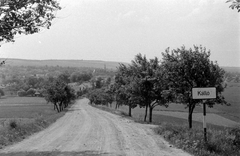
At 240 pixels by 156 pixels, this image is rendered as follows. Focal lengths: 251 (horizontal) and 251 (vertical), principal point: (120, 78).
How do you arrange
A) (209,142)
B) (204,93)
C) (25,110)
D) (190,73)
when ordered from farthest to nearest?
(25,110)
(190,73)
(204,93)
(209,142)

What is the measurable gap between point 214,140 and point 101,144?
17.3ft

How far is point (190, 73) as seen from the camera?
18172 mm

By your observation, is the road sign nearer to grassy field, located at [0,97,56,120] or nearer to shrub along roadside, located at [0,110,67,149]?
shrub along roadside, located at [0,110,67,149]

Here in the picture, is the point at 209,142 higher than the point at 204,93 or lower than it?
lower

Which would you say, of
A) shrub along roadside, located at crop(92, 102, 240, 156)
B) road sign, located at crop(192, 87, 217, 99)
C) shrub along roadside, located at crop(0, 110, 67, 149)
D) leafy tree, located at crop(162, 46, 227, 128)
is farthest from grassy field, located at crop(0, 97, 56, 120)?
road sign, located at crop(192, 87, 217, 99)

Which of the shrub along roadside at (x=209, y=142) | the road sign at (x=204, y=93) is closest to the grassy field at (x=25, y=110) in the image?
the shrub along roadside at (x=209, y=142)

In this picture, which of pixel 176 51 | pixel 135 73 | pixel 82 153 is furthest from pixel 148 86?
pixel 82 153

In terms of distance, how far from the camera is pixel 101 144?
12.4 m

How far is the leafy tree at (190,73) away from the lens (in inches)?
715

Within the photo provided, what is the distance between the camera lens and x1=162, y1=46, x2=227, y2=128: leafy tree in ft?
59.6

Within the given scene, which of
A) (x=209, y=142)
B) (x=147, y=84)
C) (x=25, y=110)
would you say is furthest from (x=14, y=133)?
(x=25, y=110)

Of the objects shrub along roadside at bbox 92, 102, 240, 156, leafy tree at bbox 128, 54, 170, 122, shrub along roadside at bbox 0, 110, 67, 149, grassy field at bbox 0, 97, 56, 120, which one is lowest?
grassy field at bbox 0, 97, 56, 120

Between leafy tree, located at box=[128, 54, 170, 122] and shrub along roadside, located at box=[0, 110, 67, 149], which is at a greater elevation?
leafy tree, located at box=[128, 54, 170, 122]

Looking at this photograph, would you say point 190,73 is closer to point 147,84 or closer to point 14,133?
point 147,84
